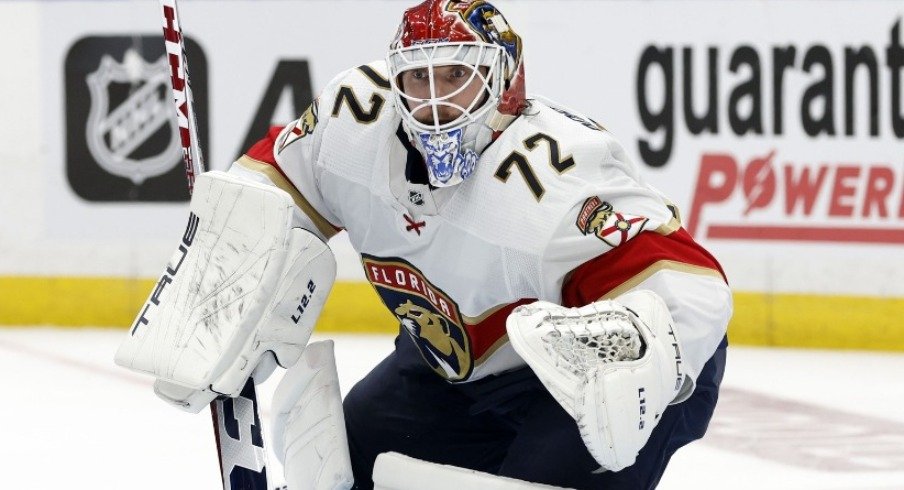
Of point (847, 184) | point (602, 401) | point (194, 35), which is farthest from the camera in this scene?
point (194, 35)

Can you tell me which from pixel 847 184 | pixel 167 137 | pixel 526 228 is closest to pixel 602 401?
pixel 526 228

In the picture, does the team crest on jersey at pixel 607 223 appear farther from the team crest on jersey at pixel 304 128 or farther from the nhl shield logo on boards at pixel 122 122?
the nhl shield logo on boards at pixel 122 122

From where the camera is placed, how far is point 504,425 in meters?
2.79

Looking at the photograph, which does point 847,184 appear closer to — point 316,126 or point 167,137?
point 167,137

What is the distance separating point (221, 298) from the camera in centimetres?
245

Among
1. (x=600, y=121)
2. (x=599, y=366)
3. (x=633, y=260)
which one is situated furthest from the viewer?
(x=600, y=121)

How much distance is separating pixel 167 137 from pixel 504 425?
10.1ft

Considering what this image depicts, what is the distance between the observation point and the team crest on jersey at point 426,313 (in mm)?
2680

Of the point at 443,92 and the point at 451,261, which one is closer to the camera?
the point at 443,92

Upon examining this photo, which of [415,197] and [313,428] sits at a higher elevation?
[415,197]

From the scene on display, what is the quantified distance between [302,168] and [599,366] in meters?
0.77

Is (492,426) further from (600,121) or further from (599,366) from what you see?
(600,121)

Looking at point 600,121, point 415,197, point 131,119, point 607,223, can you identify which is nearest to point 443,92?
point 415,197

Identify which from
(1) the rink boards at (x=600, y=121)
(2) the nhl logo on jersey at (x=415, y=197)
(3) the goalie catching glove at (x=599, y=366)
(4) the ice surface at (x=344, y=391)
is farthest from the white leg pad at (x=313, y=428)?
(1) the rink boards at (x=600, y=121)
